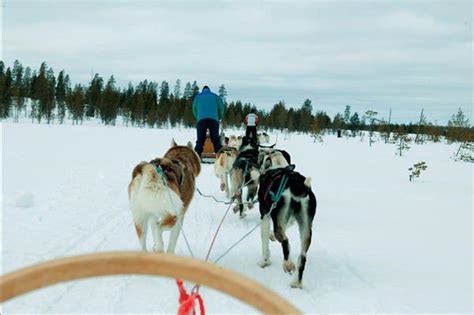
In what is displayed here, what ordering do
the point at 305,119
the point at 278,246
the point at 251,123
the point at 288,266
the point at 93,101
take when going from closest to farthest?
the point at 288,266
the point at 278,246
the point at 251,123
the point at 93,101
the point at 305,119

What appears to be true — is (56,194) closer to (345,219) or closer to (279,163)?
(279,163)

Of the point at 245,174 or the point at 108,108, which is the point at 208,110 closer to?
the point at 245,174

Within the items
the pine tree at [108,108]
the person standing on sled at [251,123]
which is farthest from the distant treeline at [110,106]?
the person standing on sled at [251,123]

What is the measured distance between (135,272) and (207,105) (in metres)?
8.55

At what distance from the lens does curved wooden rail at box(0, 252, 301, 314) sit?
115 cm

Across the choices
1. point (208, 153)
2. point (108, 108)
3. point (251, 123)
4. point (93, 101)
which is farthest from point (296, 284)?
point (93, 101)

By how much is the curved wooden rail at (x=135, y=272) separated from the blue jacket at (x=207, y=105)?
Answer: 8.52 m

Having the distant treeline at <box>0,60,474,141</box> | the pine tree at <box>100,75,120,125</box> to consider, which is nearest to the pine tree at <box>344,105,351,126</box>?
the distant treeline at <box>0,60,474,141</box>

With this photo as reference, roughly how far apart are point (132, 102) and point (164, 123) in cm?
607

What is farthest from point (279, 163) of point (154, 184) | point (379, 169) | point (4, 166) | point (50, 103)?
point (50, 103)

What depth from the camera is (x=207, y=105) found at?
970 cm

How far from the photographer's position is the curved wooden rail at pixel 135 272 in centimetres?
115

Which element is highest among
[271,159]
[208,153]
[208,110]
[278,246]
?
[208,110]

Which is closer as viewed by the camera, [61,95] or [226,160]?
[226,160]
